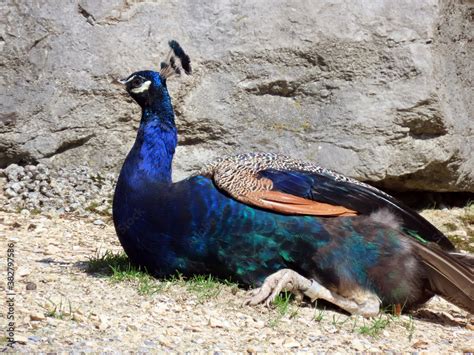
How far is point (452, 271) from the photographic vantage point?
176 inches

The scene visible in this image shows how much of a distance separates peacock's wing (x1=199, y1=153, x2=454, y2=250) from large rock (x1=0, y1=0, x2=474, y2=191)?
5.50 feet

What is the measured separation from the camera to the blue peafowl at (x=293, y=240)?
4.46 m

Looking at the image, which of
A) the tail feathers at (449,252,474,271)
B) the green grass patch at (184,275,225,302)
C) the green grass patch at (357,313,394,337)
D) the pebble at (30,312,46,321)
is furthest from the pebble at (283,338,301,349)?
the tail feathers at (449,252,474,271)

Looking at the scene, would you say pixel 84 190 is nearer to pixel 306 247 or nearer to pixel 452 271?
pixel 306 247

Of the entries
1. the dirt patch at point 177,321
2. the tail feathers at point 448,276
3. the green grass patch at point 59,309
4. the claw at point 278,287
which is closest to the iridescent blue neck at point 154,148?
the dirt patch at point 177,321

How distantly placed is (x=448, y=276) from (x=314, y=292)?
0.68 meters

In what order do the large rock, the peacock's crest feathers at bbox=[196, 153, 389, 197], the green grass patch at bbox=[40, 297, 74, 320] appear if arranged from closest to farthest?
the green grass patch at bbox=[40, 297, 74, 320]
the peacock's crest feathers at bbox=[196, 153, 389, 197]
the large rock

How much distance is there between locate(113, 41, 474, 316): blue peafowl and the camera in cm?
446

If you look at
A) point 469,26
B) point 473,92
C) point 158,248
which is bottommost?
point 158,248

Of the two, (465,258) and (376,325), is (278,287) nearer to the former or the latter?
(376,325)

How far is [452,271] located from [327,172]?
2.97 ft

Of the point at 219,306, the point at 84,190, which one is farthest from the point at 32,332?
the point at 84,190

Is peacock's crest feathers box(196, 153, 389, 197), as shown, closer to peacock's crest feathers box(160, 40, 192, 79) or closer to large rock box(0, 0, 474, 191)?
peacock's crest feathers box(160, 40, 192, 79)

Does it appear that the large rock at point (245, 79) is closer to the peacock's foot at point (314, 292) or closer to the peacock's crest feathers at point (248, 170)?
the peacock's crest feathers at point (248, 170)
